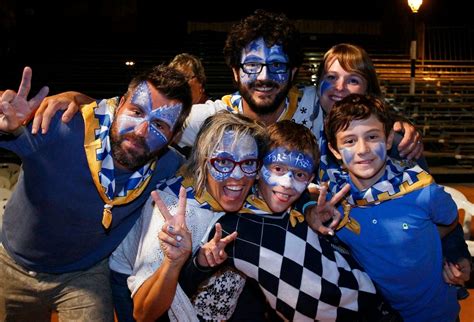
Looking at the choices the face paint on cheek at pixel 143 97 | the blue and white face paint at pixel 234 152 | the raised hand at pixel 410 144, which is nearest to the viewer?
the blue and white face paint at pixel 234 152

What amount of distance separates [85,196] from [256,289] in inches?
30.4

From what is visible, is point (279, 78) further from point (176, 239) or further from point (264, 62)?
point (176, 239)

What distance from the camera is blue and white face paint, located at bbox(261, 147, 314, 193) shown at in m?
2.07

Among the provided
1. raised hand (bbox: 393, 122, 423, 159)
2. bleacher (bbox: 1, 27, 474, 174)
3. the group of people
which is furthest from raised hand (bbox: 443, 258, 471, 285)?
bleacher (bbox: 1, 27, 474, 174)

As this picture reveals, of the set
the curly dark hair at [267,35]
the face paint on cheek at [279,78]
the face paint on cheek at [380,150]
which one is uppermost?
the curly dark hair at [267,35]

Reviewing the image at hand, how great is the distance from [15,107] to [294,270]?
3.92 ft

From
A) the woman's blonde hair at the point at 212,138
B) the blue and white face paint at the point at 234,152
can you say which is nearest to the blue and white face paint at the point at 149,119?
the woman's blonde hair at the point at 212,138

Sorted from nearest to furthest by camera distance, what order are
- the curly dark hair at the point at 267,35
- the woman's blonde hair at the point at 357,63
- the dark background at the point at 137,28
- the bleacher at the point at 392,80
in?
1. the woman's blonde hair at the point at 357,63
2. the curly dark hair at the point at 267,35
3. the bleacher at the point at 392,80
4. the dark background at the point at 137,28

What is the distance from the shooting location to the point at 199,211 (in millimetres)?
2021

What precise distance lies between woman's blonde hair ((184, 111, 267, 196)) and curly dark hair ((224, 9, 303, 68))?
24.6 inches

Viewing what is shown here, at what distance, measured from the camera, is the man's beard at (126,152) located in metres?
2.12

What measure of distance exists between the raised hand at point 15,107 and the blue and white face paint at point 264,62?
3.20 ft

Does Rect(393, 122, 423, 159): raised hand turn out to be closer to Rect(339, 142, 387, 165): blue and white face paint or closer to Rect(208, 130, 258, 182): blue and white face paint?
Rect(339, 142, 387, 165): blue and white face paint

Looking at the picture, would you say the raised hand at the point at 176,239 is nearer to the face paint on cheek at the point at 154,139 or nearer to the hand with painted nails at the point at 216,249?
the hand with painted nails at the point at 216,249
